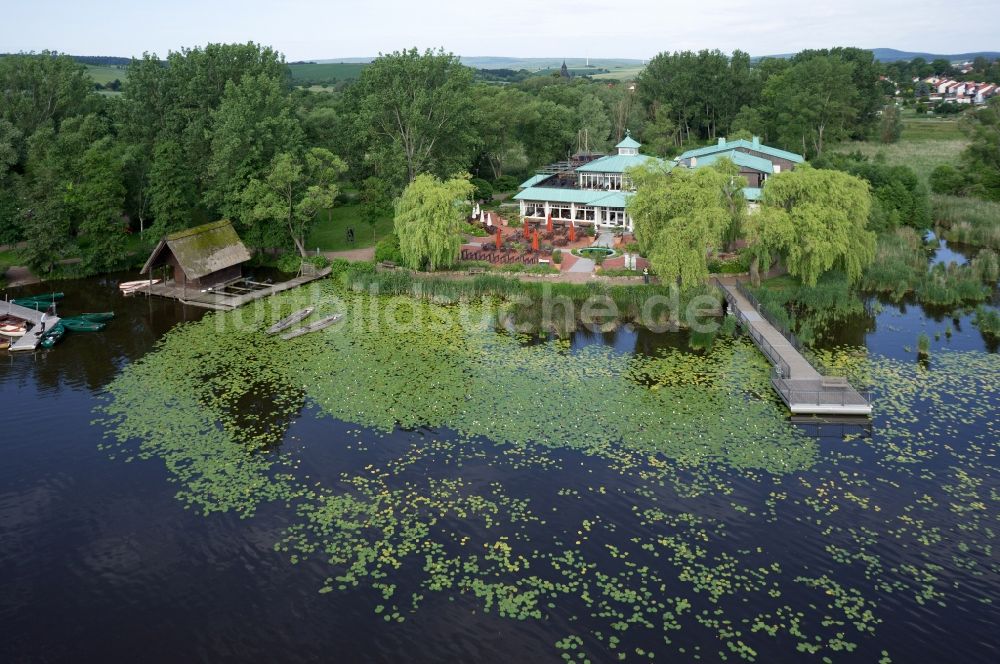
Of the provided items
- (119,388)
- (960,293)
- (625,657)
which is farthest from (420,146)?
(625,657)

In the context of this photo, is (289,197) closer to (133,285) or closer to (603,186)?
(133,285)

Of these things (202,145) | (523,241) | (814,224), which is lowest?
(523,241)

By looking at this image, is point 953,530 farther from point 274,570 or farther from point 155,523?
point 155,523

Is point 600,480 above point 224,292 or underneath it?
underneath

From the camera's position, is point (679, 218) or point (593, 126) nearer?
point (679, 218)

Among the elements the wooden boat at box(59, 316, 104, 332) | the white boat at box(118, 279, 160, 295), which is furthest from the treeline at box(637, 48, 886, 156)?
the wooden boat at box(59, 316, 104, 332)

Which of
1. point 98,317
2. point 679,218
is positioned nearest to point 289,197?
point 98,317

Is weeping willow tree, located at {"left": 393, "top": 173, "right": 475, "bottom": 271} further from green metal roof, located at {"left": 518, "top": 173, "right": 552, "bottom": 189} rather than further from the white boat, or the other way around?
green metal roof, located at {"left": 518, "top": 173, "right": 552, "bottom": 189}
